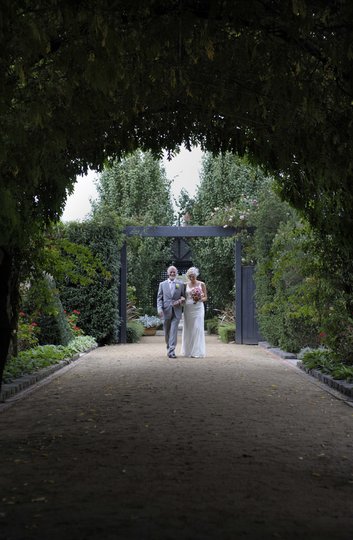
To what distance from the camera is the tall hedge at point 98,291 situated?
19656 millimetres

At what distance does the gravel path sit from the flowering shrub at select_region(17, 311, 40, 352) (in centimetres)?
363

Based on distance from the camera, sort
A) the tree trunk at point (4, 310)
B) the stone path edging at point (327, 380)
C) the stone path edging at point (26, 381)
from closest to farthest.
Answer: the tree trunk at point (4, 310) < the stone path edging at point (26, 381) < the stone path edging at point (327, 380)

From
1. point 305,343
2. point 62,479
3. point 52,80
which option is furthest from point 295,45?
point 305,343

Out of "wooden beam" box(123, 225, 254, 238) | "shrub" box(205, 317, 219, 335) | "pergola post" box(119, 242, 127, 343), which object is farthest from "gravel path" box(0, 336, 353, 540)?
"shrub" box(205, 317, 219, 335)

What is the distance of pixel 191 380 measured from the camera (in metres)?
10.7

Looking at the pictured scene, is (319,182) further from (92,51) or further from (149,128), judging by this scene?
(92,51)

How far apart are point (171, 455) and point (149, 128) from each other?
20.4 feet

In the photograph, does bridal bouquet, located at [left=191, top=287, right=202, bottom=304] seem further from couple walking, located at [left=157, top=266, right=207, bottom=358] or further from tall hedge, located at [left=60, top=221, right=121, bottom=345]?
tall hedge, located at [left=60, top=221, right=121, bottom=345]

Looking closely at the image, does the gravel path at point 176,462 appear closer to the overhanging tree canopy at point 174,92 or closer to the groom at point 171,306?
the overhanging tree canopy at point 174,92

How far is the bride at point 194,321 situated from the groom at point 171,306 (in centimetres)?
25

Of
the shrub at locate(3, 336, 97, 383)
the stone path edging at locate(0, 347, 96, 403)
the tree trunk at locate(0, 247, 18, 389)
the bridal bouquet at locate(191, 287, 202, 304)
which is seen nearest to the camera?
the tree trunk at locate(0, 247, 18, 389)

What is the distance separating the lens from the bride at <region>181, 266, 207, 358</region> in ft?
51.3

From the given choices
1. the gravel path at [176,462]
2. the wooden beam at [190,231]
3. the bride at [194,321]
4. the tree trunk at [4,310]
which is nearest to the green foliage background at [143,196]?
the wooden beam at [190,231]

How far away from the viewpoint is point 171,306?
15.5m
